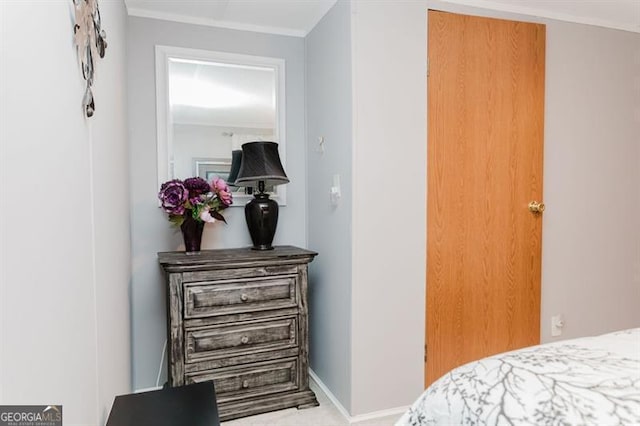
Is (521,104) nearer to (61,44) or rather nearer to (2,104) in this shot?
(61,44)

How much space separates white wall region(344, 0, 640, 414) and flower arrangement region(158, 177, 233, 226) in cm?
79

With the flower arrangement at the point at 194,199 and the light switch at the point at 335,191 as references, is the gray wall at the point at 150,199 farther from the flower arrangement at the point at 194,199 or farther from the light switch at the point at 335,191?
the light switch at the point at 335,191

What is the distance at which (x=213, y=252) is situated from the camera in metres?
2.27

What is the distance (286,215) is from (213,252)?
0.57m

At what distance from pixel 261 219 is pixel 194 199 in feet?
1.29

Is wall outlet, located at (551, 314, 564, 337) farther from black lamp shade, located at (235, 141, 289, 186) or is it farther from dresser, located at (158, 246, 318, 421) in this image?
black lamp shade, located at (235, 141, 289, 186)

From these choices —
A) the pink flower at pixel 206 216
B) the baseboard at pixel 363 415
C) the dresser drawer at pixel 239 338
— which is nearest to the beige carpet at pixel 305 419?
the baseboard at pixel 363 415

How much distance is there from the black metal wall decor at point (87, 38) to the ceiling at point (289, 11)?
3.98ft

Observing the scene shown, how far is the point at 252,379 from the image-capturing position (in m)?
2.11

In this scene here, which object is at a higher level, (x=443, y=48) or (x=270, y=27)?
(x=270, y=27)

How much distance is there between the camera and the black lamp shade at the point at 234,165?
7.96 ft

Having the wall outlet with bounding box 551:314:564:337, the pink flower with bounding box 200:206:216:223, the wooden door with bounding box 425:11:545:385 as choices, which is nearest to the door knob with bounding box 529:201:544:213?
the wooden door with bounding box 425:11:545:385

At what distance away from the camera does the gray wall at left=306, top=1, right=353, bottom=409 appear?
207cm

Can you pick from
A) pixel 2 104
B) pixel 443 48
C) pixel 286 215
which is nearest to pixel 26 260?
pixel 2 104
